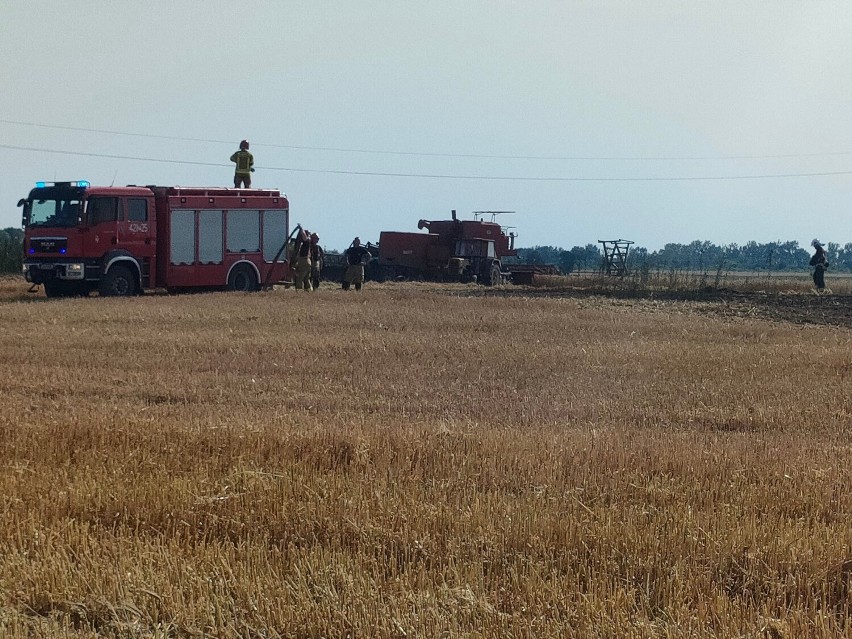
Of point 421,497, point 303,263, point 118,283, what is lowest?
point 421,497

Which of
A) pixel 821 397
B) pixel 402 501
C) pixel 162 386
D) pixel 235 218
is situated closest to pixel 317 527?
pixel 402 501

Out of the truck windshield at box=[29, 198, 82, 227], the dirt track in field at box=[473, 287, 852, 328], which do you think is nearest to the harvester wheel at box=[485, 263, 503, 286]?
the dirt track in field at box=[473, 287, 852, 328]

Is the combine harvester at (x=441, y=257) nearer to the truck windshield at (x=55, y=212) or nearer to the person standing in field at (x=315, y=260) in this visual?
the person standing in field at (x=315, y=260)

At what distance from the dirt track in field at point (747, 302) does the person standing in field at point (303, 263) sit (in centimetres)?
464

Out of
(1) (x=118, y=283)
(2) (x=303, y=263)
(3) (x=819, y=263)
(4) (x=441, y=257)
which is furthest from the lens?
(4) (x=441, y=257)

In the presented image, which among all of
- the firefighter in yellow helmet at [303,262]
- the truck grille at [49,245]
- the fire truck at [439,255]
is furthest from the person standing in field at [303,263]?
the fire truck at [439,255]

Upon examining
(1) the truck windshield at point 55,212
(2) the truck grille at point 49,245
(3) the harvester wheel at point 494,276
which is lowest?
(3) the harvester wheel at point 494,276

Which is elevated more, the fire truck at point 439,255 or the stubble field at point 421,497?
the fire truck at point 439,255

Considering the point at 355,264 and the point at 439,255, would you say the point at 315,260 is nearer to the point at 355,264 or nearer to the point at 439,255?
the point at 355,264

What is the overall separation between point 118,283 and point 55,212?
2214 millimetres

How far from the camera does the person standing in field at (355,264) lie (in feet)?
101

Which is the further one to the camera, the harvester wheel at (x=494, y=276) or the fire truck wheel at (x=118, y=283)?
the harvester wheel at (x=494, y=276)

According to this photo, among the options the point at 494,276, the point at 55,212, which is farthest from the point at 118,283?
the point at 494,276

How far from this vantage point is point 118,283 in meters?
27.3
